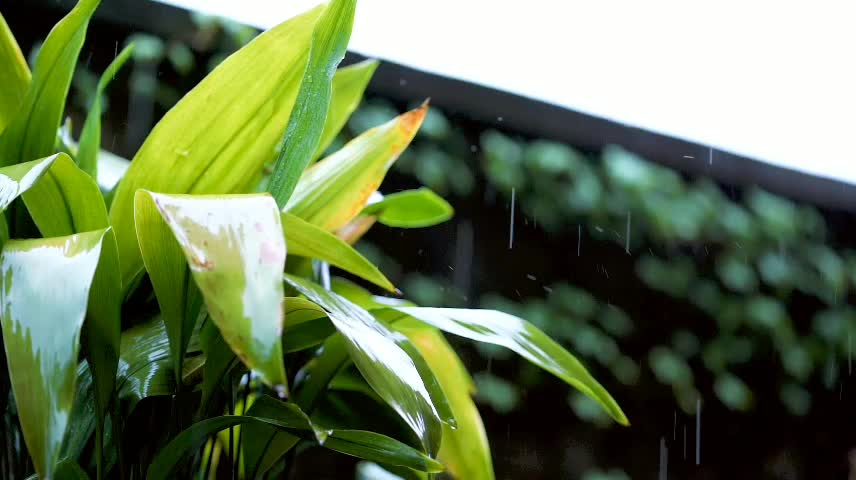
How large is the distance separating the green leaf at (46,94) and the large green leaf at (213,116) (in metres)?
0.08

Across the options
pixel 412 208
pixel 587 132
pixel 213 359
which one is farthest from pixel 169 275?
pixel 587 132

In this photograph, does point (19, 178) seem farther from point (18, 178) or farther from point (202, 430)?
point (202, 430)

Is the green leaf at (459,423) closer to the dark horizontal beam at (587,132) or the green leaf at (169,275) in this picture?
the green leaf at (169,275)

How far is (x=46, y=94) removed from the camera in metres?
0.53

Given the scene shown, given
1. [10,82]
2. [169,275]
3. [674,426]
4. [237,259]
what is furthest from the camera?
[674,426]

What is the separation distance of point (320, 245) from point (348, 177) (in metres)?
0.15

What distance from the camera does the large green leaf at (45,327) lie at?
0.99 ft

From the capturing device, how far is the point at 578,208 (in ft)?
5.51

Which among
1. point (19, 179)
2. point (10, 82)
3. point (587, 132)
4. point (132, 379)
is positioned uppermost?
point (587, 132)

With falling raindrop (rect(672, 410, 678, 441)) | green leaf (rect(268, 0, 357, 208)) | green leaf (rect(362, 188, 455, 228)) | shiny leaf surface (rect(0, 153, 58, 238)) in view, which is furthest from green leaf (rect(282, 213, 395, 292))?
falling raindrop (rect(672, 410, 678, 441))

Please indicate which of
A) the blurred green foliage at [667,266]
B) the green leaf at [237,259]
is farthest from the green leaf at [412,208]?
the blurred green foliage at [667,266]

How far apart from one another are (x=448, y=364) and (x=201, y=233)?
400mm

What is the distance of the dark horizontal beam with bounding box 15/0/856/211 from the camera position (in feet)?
5.23

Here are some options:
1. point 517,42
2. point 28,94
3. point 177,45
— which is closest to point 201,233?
point 28,94
